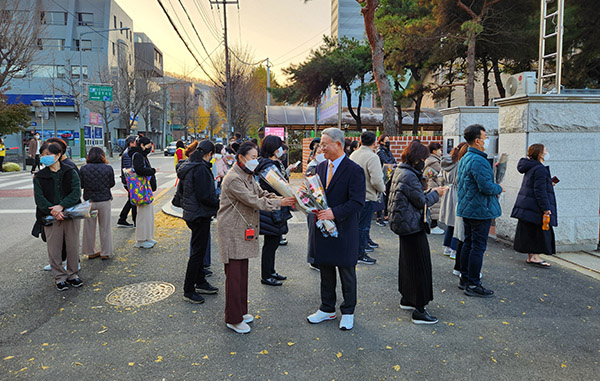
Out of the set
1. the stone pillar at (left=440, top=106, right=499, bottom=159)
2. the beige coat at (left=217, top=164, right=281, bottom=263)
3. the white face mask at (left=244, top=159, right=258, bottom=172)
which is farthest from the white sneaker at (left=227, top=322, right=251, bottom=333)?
the stone pillar at (left=440, top=106, right=499, bottom=159)

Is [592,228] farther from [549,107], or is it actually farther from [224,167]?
[224,167]

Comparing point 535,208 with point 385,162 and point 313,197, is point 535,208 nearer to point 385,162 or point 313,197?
point 385,162

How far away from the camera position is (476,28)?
13477 mm

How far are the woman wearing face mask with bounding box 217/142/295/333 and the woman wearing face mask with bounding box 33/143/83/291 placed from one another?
8.09ft

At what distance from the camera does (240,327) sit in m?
4.14

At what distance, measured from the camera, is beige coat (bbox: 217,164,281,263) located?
4035mm

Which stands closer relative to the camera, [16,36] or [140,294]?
[140,294]

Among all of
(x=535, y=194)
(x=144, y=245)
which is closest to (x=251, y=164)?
(x=144, y=245)

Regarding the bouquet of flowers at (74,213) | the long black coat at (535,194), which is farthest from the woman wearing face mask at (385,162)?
the bouquet of flowers at (74,213)

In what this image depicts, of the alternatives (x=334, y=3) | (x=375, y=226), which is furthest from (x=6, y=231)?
(x=334, y=3)

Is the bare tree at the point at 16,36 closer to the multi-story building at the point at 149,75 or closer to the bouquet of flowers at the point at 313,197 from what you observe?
the bouquet of flowers at the point at 313,197

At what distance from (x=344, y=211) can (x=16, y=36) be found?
25.0 metres

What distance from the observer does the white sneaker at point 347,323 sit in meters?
4.18

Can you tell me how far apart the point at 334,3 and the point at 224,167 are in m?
131
